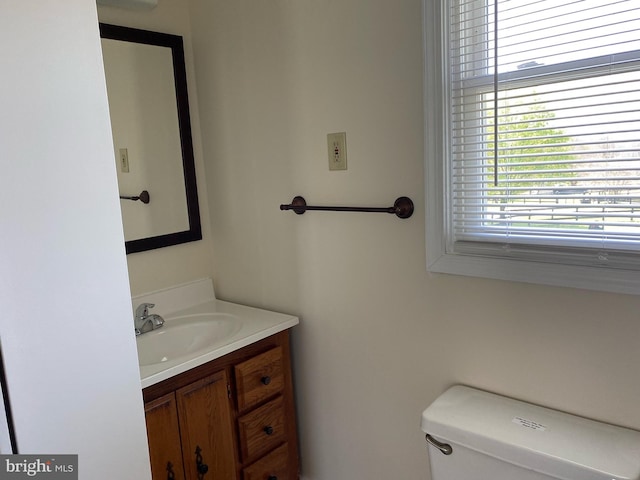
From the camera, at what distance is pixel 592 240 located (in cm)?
118

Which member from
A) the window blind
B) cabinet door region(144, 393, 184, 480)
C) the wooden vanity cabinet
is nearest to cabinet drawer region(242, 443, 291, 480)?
the wooden vanity cabinet

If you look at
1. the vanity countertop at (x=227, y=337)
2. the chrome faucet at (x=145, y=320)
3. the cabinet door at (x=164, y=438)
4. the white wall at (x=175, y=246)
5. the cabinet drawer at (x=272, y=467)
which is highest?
the white wall at (x=175, y=246)

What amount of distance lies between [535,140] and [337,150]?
605mm

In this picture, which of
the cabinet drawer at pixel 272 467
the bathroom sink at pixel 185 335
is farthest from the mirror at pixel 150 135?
the cabinet drawer at pixel 272 467

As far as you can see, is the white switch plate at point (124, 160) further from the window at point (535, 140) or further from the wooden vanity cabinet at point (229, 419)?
the window at point (535, 140)

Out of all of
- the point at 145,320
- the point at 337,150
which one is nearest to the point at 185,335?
the point at 145,320

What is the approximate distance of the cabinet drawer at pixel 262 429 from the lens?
1661 mm

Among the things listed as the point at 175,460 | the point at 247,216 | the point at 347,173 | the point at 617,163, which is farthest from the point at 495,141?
the point at 175,460

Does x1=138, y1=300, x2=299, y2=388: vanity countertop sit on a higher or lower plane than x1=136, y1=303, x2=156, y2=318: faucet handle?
lower

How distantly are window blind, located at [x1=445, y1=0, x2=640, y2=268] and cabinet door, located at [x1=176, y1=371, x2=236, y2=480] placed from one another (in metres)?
0.86

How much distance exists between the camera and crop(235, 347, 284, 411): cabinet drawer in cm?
162

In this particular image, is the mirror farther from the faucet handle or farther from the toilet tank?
the toilet tank

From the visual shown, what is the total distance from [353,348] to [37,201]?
1.13 m

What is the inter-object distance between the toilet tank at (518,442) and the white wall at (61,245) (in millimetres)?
815
